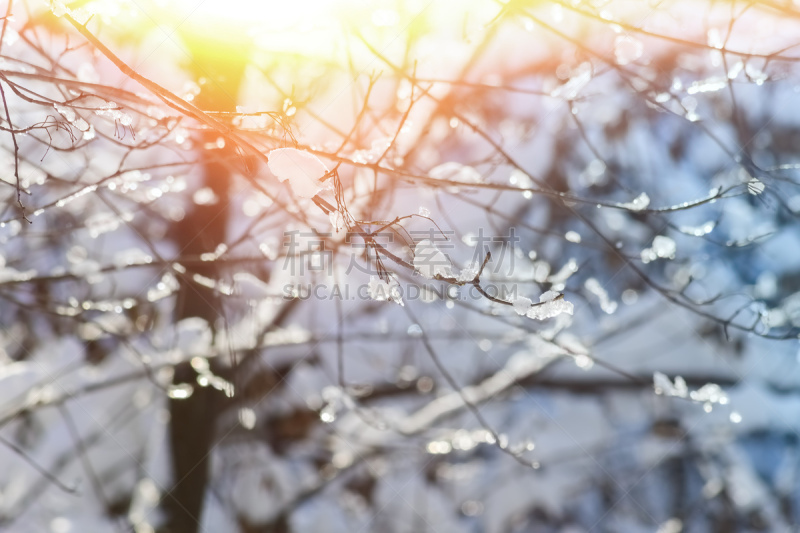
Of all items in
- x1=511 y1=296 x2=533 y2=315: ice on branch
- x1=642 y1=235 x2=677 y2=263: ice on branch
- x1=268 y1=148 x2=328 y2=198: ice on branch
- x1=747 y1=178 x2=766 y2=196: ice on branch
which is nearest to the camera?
x1=268 y1=148 x2=328 y2=198: ice on branch

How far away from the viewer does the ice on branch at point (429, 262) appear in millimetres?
1106

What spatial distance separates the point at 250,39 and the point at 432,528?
4358mm

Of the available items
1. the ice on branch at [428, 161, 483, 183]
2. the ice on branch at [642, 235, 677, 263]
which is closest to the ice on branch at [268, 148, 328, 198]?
the ice on branch at [428, 161, 483, 183]

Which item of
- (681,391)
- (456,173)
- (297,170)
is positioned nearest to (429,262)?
(297,170)

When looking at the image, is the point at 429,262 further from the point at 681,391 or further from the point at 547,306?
the point at 681,391

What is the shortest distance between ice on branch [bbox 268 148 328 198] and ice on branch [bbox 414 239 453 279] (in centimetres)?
29

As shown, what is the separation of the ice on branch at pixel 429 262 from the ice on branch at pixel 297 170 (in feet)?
0.96

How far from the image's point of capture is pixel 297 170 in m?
1.03

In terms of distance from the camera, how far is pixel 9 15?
1.41 meters

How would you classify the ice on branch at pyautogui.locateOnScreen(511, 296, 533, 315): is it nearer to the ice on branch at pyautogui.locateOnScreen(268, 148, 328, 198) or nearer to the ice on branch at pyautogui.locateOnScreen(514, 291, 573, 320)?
the ice on branch at pyautogui.locateOnScreen(514, 291, 573, 320)

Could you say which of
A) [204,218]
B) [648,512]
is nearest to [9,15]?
[204,218]

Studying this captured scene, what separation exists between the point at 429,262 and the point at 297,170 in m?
0.38

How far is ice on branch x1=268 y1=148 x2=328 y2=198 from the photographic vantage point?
1.03m

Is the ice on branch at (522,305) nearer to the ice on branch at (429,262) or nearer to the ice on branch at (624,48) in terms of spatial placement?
the ice on branch at (429,262)
